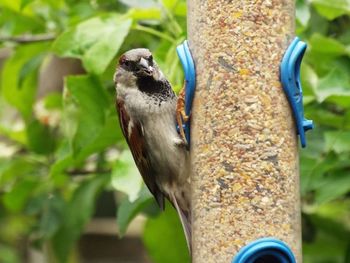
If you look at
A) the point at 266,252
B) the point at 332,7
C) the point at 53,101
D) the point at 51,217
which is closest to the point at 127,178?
the point at 266,252

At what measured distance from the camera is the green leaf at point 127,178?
4.34 meters

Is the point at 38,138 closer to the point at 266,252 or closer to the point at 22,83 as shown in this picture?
the point at 22,83

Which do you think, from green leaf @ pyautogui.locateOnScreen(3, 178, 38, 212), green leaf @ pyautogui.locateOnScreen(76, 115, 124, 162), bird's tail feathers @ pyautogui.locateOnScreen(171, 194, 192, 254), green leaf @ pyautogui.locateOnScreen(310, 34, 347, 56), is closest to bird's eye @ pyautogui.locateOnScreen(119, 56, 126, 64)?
green leaf @ pyautogui.locateOnScreen(76, 115, 124, 162)

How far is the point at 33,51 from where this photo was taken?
5414mm

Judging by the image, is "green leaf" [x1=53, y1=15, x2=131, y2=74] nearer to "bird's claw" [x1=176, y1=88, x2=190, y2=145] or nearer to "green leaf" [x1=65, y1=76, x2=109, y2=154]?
"green leaf" [x1=65, y1=76, x2=109, y2=154]

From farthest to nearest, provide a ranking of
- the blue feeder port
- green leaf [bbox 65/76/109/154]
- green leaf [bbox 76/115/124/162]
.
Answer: green leaf [bbox 76/115/124/162], green leaf [bbox 65/76/109/154], the blue feeder port

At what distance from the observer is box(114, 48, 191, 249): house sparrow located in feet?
14.9

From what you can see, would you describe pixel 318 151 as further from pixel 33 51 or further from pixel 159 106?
pixel 33 51

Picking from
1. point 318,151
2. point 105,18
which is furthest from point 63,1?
point 318,151

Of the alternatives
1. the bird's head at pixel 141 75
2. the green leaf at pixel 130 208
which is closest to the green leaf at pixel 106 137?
the bird's head at pixel 141 75

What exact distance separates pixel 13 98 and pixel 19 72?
18 cm

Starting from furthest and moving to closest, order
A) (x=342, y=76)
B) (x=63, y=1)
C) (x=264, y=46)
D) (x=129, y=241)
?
(x=129, y=241), (x=63, y=1), (x=342, y=76), (x=264, y=46)

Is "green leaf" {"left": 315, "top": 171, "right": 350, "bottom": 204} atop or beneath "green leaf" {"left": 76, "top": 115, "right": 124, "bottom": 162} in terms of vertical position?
beneath

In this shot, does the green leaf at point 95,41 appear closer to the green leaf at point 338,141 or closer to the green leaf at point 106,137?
the green leaf at point 106,137
